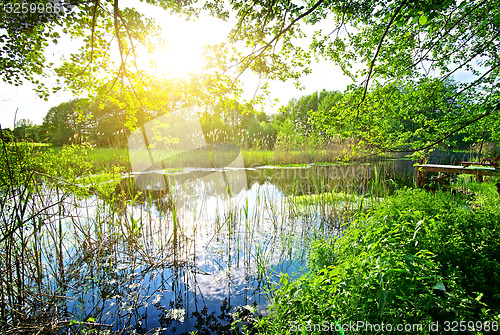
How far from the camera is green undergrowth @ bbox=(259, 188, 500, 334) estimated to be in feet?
3.65

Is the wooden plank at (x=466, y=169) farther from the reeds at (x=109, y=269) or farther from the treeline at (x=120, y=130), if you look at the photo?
the reeds at (x=109, y=269)

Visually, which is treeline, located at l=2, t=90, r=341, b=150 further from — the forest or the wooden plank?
the wooden plank

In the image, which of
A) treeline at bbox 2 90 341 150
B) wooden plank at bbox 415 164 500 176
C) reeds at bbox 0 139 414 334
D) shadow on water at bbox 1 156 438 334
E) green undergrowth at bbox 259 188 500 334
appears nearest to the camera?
green undergrowth at bbox 259 188 500 334

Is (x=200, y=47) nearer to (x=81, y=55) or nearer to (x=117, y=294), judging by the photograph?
(x=81, y=55)

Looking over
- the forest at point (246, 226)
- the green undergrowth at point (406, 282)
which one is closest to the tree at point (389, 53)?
the forest at point (246, 226)

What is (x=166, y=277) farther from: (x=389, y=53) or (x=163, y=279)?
(x=389, y=53)

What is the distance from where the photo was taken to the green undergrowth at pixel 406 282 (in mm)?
1111

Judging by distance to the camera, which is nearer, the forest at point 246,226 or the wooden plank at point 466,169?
the forest at point 246,226

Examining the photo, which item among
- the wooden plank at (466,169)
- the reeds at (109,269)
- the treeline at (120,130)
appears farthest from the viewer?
the wooden plank at (466,169)

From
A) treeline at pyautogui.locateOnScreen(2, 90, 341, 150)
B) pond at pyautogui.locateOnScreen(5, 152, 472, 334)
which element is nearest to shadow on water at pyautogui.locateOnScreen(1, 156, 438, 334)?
pond at pyautogui.locateOnScreen(5, 152, 472, 334)

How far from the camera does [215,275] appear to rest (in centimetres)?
297

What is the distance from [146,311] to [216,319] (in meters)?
0.77

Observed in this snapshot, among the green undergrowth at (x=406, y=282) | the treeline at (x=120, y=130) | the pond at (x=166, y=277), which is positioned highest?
the treeline at (x=120, y=130)

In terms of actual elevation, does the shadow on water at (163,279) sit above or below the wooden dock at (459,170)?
below
